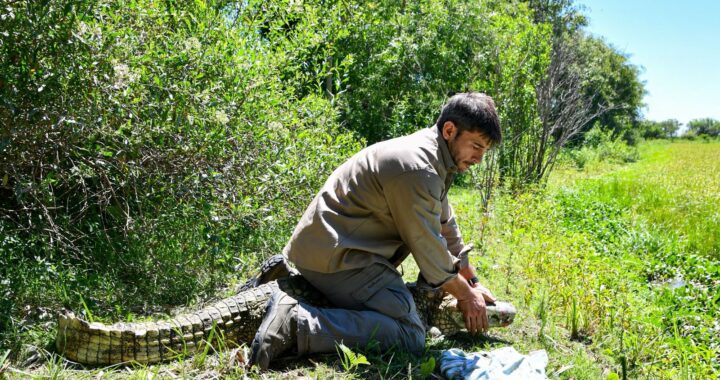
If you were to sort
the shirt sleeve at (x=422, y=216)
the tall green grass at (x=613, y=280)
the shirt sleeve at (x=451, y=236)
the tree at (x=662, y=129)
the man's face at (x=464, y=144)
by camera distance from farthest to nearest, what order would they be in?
the tree at (x=662, y=129) < the shirt sleeve at (x=451, y=236) < the tall green grass at (x=613, y=280) < the man's face at (x=464, y=144) < the shirt sleeve at (x=422, y=216)

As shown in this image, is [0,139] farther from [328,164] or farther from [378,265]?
[328,164]

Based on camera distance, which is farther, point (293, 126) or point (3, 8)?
point (293, 126)

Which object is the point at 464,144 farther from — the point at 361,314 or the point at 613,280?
the point at 613,280

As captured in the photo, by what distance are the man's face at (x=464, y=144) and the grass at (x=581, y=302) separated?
1.08 meters

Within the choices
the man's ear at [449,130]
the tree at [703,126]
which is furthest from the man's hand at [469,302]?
the tree at [703,126]

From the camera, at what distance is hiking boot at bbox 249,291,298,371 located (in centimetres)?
283

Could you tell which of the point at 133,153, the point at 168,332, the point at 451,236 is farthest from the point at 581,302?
the point at 133,153

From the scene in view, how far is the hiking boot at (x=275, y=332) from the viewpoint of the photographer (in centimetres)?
283

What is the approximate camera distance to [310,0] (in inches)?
214

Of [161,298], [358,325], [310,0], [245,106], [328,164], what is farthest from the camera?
[310,0]

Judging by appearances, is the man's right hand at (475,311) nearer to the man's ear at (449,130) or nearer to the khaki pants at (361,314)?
the khaki pants at (361,314)

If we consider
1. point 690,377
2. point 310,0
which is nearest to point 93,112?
point 310,0

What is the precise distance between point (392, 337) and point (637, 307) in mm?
2454

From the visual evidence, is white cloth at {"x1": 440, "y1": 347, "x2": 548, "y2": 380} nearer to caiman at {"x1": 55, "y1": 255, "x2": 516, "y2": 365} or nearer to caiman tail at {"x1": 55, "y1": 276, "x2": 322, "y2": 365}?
caiman at {"x1": 55, "y1": 255, "x2": 516, "y2": 365}
